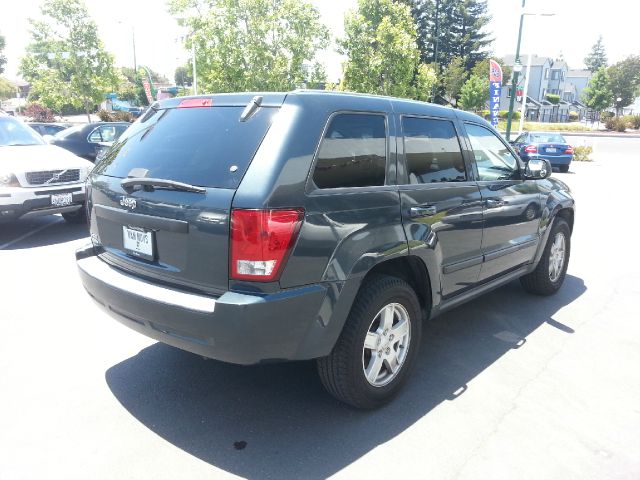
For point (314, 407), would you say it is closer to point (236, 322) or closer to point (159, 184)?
point (236, 322)

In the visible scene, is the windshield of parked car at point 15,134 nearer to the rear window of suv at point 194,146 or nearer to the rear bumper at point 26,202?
the rear bumper at point 26,202

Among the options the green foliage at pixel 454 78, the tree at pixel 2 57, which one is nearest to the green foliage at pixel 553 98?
the green foliage at pixel 454 78

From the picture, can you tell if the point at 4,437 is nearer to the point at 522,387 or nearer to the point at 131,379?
the point at 131,379

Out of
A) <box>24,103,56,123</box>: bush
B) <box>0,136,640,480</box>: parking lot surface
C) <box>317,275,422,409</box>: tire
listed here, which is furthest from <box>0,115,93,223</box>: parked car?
<box>24,103,56,123</box>: bush

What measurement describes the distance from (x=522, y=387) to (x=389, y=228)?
4.99 feet

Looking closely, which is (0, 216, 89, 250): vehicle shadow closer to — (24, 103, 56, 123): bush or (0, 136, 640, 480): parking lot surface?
(0, 136, 640, 480): parking lot surface

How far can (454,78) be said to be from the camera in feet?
178

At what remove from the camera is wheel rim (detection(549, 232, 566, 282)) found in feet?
16.6

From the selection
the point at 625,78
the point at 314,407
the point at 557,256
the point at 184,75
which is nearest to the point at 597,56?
the point at 625,78

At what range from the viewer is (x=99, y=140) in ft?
36.5

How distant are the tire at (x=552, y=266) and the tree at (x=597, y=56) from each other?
12104 cm

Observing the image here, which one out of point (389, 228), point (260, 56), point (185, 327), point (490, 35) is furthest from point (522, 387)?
point (490, 35)

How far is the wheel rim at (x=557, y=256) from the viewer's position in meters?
5.05

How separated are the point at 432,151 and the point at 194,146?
1653 millimetres
